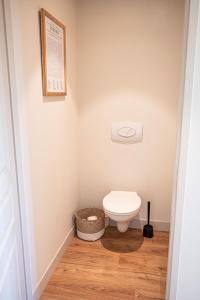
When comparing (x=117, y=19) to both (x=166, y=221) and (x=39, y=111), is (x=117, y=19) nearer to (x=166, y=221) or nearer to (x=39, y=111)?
(x=39, y=111)

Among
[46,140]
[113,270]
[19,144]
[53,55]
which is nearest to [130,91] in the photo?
[53,55]

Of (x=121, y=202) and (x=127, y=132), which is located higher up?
(x=127, y=132)

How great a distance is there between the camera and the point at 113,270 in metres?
2.10

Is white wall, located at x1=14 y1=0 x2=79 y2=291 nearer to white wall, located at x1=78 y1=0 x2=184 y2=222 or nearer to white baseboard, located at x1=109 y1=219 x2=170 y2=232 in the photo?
white wall, located at x1=78 y1=0 x2=184 y2=222

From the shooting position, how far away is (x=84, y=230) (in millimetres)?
2498

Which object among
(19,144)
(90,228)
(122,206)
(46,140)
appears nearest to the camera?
(19,144)

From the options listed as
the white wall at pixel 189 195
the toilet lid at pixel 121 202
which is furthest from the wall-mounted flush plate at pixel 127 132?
the white wall at pixel 189 195

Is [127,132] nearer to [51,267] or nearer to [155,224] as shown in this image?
[155,224]

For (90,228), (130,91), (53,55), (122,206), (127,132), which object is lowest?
(90,228)

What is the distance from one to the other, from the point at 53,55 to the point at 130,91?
921 millimetres

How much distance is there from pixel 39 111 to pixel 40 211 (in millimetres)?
717

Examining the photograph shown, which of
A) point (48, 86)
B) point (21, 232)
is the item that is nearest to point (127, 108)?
point (48, 86)

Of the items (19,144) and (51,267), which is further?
(51,267)

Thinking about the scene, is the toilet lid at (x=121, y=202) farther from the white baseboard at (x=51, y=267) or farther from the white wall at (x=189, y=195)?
the white wall at (x=189, y=195)
